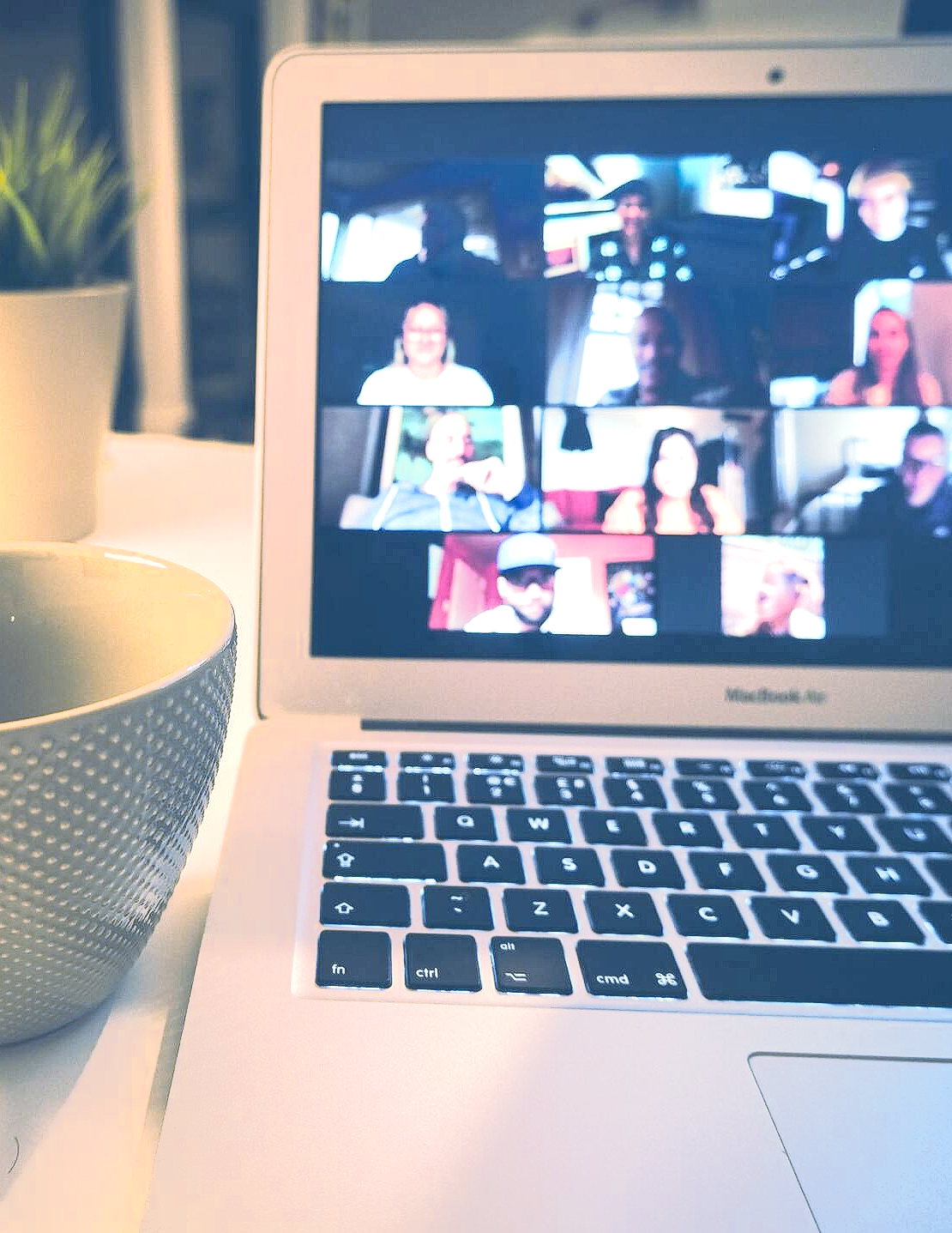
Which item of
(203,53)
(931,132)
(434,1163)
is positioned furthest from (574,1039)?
(203,53)

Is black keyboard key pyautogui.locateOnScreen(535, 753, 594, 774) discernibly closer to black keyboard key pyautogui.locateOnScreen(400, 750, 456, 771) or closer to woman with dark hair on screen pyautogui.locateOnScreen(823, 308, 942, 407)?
black keyboard key pyautogui.locateOnScreen(400, 750, 456, 771)

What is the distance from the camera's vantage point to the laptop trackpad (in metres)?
0.22

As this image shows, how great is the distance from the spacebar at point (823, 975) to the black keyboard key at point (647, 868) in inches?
1.1

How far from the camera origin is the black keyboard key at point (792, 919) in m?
0.31

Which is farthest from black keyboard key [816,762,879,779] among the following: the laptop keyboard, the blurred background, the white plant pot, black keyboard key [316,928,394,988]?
the blurred background

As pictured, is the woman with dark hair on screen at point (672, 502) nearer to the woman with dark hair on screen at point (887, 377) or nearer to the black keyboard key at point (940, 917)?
the woman with dark hair on screen at point (887, 377)

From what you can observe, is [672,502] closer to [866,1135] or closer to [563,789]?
[563,789]

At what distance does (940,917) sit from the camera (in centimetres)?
32

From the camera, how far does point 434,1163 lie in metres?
0.23

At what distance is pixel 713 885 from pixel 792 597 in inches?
7.0

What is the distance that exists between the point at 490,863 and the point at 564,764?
0.08 meters

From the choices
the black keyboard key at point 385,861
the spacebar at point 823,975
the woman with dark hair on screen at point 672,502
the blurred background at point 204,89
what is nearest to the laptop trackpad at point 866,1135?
the spacebar at point 823,975

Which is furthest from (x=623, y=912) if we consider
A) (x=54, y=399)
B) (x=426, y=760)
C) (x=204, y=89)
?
(x=204, y=89)

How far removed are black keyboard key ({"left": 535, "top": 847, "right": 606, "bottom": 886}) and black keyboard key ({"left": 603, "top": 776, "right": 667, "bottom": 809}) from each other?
4 cm
